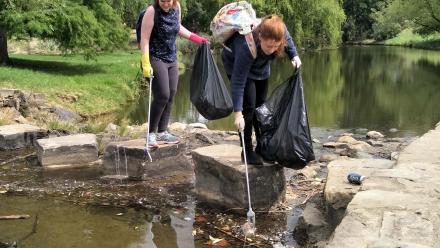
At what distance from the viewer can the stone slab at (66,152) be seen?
638cm

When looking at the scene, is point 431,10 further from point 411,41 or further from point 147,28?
point 147,28

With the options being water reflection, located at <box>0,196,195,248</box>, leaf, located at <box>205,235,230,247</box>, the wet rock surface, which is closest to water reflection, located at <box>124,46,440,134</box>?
the wet rock surface

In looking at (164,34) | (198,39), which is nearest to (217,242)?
(198,39)

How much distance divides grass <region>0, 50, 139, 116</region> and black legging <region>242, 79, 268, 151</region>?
890cm

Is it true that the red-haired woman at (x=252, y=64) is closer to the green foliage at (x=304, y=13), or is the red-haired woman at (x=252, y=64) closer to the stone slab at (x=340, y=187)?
the stone slab at (x=340, y=187)

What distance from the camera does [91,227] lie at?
4.47 m

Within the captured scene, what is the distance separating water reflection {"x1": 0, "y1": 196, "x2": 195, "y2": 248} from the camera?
4.15m

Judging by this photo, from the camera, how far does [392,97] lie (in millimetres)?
19547

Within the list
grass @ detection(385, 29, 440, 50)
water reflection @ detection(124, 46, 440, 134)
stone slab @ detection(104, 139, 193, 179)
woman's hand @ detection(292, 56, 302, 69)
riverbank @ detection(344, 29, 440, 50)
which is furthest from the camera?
riverbank @ detection(344, 29, 440, 50)

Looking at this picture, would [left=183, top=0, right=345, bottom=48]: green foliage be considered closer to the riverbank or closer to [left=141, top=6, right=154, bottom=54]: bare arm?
the riverbank

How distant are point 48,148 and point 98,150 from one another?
0.76 metres

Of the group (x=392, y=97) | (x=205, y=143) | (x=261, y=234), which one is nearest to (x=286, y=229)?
(x=261, y=234)

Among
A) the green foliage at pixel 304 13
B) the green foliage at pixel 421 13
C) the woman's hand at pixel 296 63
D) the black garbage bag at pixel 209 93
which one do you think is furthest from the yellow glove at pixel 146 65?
the green foliage at pixel 421 13

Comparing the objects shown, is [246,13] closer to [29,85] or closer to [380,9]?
[29,85]
